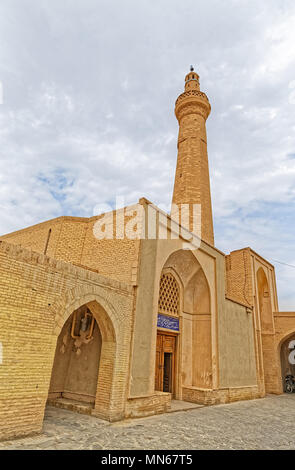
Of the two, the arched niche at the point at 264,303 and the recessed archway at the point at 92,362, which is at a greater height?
the arched niche at the point at 264,303

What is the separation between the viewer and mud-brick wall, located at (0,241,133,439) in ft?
15.0

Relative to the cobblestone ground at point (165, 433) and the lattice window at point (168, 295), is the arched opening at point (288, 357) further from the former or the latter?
the cobblestone ground at point (165, 433)

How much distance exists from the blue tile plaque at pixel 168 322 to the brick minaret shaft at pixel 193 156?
486cm

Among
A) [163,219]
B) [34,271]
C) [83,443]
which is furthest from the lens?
[163,219]

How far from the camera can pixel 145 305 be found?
7445 mm

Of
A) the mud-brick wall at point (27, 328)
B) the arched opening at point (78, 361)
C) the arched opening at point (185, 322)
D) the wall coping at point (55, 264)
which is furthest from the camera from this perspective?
the arched opening at point (185, 322)

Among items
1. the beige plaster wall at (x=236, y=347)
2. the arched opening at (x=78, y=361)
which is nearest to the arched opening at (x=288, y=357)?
the beige plaster wall at (x=236, y=347)

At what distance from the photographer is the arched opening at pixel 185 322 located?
9586mm

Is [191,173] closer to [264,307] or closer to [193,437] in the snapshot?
[264,307]

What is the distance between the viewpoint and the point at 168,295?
9953 millimetres

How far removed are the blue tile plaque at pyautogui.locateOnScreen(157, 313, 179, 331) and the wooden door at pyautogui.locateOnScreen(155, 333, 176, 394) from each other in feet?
1.03

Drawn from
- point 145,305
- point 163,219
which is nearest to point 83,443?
point 145,305

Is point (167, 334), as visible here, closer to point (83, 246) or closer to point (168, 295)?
point (168, 295)

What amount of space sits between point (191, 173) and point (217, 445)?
471 inches
